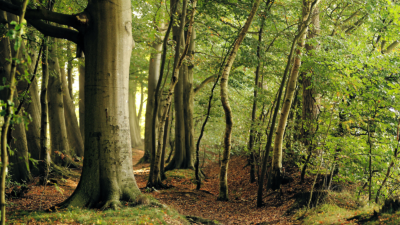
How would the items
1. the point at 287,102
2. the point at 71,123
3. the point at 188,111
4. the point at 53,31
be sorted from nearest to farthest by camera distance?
the point at 53,31 → the point at 287,102 → the point at 188,111 → the point at 71,123

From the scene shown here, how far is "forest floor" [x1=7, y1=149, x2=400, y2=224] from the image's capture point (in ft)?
15.2

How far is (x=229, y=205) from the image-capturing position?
26.3ft

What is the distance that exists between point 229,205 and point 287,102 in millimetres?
3522

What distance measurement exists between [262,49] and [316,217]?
6614mm

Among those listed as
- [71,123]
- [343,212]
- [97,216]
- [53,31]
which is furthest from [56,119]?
[343,212]

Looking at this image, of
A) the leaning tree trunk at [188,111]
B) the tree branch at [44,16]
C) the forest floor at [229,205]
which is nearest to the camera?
the forest floor at [229,205]

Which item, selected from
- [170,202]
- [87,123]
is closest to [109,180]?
[87,123]

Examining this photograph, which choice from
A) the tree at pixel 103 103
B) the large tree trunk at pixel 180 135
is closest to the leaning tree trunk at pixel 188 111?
the large tree trunk at pixel 180 135

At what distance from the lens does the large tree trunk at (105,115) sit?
529 cm

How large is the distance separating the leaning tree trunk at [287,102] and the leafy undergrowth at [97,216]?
13.6ft

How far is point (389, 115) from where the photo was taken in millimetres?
5965

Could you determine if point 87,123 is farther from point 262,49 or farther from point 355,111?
point 262,49

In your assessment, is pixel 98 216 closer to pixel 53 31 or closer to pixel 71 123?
pixel 53 31

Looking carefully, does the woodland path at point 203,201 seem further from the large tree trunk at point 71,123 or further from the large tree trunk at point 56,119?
the large tree trunk at point 71,123
